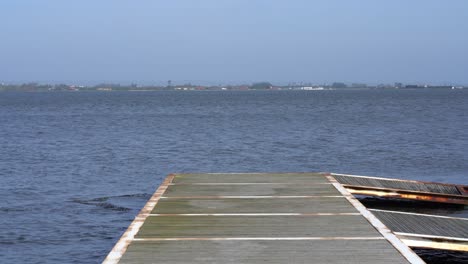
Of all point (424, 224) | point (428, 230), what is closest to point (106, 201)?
point (424, 224)

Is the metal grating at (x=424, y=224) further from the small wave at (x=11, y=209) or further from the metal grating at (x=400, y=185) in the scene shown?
the small wave at (x=11, y=209)

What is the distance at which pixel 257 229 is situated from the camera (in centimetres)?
1190

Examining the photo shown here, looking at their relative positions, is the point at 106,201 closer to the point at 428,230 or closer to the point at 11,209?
the point at 11,209

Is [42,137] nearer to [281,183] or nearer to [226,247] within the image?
[281,183]

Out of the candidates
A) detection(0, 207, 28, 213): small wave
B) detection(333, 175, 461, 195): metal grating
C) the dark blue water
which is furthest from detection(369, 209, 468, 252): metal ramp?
detection(0, 207, 28, 213): small wave

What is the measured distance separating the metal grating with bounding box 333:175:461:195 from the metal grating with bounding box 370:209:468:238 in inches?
205

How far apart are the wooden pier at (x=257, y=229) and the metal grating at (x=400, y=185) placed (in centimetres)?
255

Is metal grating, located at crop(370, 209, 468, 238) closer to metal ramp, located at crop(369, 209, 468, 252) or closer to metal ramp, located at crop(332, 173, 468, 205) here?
metal ramp, located at crop(369, 209, 468, 252)

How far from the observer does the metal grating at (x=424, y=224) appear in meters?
12.6

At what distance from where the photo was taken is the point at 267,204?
14.6m

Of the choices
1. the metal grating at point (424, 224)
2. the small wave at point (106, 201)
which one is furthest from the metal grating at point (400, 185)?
the small wave at point (106, 201)

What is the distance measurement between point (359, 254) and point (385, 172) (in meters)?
20.8

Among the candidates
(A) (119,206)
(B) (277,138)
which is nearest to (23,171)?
(A) (119,206)

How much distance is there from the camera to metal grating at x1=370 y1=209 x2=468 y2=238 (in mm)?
12641
